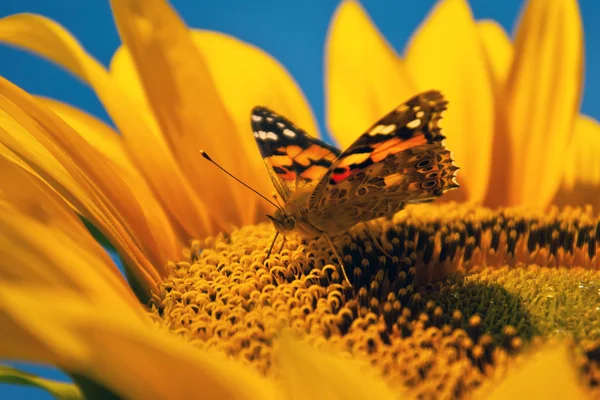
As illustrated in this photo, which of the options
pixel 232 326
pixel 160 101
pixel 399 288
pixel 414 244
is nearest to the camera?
pixel 232 326

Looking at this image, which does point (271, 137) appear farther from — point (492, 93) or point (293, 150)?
point (492, 93)

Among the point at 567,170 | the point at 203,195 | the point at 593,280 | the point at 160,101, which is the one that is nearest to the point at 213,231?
the point at 203,195

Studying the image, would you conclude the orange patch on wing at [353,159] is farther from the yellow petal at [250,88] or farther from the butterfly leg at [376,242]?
the yellow petal at [250,88]

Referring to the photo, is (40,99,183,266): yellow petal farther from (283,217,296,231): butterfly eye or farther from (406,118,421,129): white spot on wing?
(406,118,421,129): white spot on wing

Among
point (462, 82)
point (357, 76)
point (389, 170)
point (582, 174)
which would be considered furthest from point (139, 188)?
point (582, 174)

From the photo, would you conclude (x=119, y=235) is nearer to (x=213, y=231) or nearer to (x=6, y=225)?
(x=213, y=231)

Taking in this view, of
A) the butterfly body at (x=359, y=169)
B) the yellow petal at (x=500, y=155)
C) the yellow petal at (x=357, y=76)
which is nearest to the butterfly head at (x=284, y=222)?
the butterfly body at (x=359, y=169)
